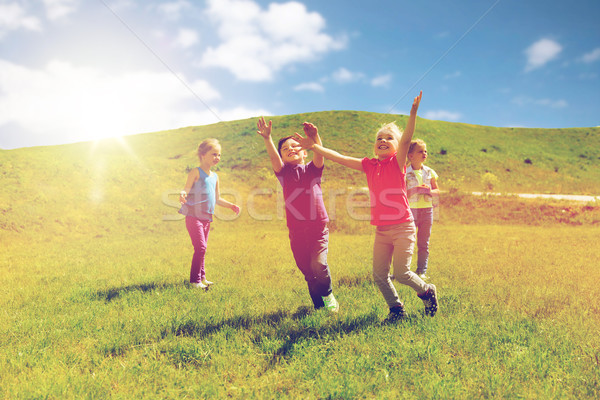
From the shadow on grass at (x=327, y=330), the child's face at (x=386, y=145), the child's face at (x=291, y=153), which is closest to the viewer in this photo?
the shadow on grass at (x=327, y=330)

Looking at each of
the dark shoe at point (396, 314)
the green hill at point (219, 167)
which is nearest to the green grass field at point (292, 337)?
the dark shoe at point (396, 314)

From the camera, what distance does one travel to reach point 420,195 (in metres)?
6.52

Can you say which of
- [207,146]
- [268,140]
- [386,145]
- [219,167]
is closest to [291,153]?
[268,140]

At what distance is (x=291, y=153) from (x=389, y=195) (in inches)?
54.1

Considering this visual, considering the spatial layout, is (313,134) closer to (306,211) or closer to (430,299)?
(306,211)

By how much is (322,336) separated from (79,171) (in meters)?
20.9

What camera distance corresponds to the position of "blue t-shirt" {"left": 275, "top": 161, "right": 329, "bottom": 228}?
439 centimetres

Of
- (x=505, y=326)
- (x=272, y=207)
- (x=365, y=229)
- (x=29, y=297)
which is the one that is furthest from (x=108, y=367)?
(x=272, y=207)

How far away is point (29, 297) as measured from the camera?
18.5 feet

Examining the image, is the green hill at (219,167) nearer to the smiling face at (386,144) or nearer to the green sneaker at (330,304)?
the green sneaker at (330,304)

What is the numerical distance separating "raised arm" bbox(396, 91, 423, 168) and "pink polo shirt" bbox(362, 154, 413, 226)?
0.14 m

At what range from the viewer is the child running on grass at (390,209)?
400 cm

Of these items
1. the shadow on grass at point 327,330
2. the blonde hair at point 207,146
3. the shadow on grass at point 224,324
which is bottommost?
the shadow on grass at point 224,324

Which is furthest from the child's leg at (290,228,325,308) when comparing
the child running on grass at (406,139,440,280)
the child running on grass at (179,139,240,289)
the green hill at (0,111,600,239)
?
the green hill at (0,111,600,239)
